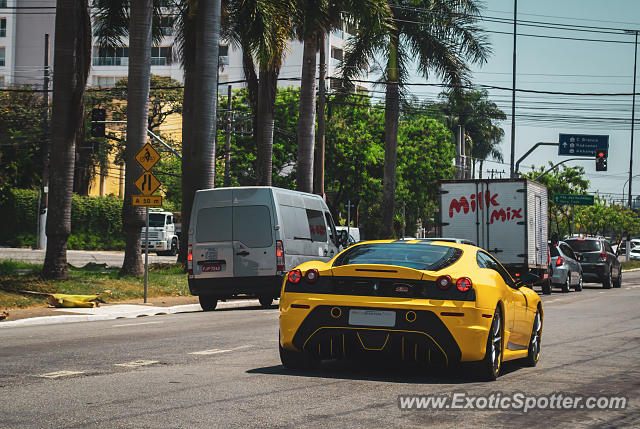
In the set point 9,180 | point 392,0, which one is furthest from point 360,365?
point 392,0

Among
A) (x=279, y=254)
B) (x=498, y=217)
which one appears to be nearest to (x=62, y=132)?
(x=279, y=254)

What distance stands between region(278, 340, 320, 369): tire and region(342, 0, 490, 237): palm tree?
28296 mm

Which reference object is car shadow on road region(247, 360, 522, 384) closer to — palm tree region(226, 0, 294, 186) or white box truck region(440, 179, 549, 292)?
white box truck region(440, 179, 549, 292)

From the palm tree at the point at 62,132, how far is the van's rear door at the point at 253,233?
5.27m

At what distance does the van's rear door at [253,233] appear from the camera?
1950 centimetres

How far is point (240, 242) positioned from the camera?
19.8m

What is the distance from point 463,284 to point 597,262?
28.7 metres

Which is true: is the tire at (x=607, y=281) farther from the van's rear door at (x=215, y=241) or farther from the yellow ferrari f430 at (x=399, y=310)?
the yellow ferrari f430 at (x=399, y=310)

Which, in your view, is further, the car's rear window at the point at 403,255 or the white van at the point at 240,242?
the white van at the point at 240,242

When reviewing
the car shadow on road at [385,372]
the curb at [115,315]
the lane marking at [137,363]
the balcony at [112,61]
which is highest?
the balcony at [112,61]

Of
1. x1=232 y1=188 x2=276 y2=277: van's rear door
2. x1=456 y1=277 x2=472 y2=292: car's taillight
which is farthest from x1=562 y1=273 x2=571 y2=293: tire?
x1=456 y1=277 x2=472 y2=292: car's taillight

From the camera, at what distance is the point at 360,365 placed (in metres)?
10.3

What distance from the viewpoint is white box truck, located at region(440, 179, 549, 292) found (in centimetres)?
2625

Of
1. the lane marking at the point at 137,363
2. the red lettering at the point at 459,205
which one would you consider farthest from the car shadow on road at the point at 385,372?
the red lettering at the point at 459,205
